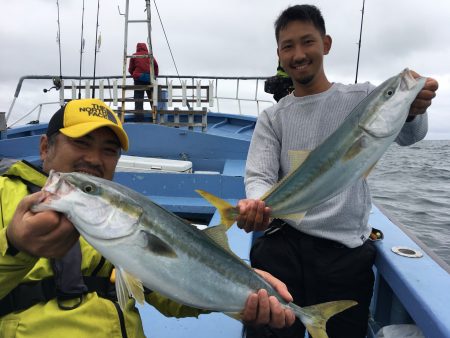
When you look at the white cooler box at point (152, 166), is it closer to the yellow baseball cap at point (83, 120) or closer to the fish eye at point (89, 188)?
the yellow baseball cap at point (83, 120)

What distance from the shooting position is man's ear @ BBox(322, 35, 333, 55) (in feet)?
8.77

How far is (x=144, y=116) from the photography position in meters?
11.5

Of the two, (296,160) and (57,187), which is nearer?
(57,187)

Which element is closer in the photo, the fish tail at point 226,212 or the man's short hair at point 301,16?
the fish tail at point 226,212

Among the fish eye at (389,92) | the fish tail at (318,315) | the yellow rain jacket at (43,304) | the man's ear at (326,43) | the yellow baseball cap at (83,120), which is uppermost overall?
the man's ear at (326,43)

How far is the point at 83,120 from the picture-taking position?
6.79 feet

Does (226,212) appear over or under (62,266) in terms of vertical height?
over

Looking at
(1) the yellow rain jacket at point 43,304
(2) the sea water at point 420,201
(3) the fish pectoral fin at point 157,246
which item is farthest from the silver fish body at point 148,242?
(2) the sea water at point 420,201

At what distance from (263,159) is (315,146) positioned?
37 centimetres

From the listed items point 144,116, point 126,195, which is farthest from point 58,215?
point 144,116

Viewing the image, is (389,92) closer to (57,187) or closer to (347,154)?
(347,154)

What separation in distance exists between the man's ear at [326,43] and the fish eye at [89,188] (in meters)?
1.92

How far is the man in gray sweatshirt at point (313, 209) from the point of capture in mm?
2543

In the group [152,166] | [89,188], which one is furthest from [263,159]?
[152,166]
